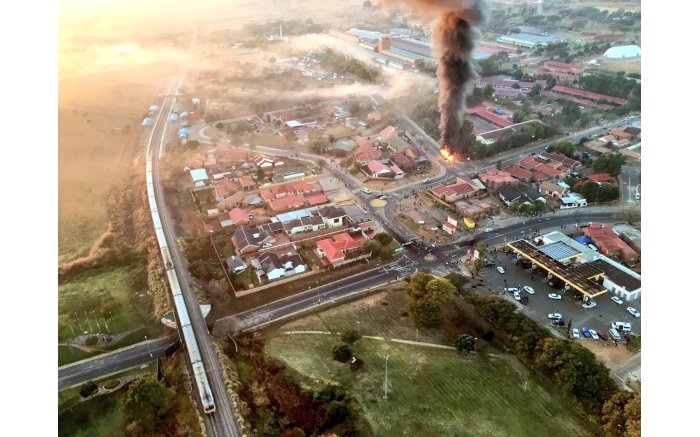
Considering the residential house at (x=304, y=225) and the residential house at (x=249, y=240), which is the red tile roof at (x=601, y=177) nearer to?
the residential house at (x=304, y=225)

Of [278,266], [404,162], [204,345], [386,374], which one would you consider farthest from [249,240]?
[404,162]

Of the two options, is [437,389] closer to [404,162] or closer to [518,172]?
[404,162]

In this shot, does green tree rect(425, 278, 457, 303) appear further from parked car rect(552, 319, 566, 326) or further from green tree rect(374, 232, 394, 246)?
green tree rect(374, 232, 394, 246)

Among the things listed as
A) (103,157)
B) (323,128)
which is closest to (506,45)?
(323,128)

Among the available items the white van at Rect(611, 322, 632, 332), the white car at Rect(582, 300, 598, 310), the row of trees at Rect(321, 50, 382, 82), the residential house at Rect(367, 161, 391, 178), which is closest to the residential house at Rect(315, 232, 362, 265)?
the residential house at Rect(367, 161, 391, 178)

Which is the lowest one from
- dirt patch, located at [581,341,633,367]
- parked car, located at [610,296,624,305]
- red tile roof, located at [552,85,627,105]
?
dirt patch, located at [581,341,633,367]

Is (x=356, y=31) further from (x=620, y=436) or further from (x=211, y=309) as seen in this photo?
(x=620, y=436)
